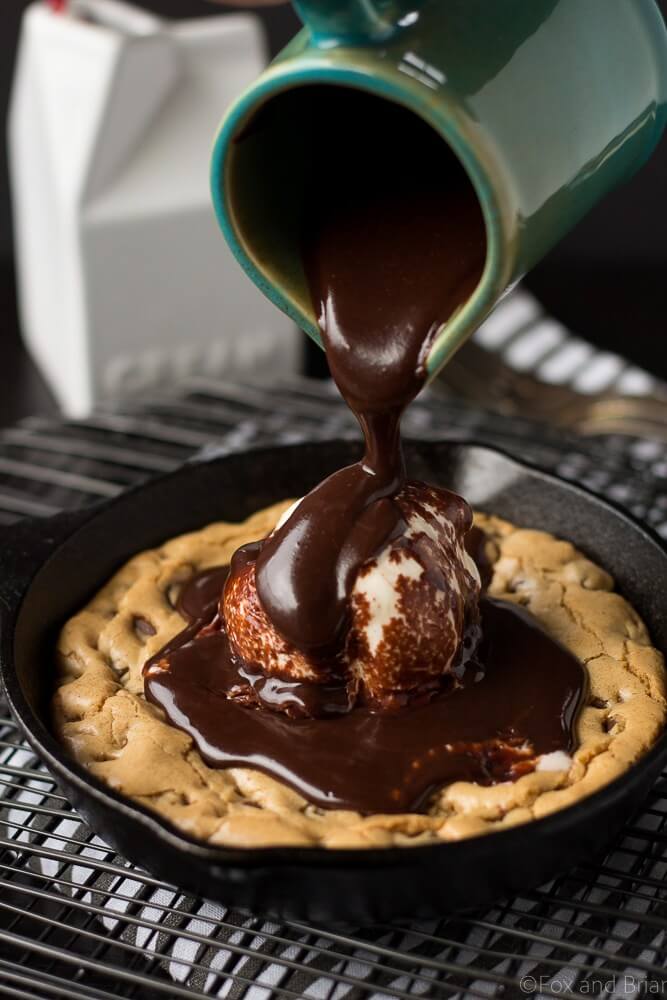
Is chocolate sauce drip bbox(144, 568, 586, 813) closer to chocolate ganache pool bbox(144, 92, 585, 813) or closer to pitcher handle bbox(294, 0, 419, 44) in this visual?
chocolate ganache pool bbox(144, 92, 585, 813)

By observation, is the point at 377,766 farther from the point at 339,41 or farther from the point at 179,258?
the point at 179,258

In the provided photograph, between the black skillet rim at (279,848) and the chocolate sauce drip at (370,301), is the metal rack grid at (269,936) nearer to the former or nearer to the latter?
the black skillet rim at (279,848)

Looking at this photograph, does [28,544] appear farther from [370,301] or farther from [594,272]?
[594,272]

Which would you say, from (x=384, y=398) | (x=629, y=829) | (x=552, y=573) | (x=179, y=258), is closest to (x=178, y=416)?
(x=179, y=258)

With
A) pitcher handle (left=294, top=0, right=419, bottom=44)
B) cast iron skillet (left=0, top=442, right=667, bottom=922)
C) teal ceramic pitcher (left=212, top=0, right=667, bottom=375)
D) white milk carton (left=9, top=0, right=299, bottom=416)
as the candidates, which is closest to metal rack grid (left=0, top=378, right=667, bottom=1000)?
cast iron skillet (left=0, top=442, right=667, bottom=922)

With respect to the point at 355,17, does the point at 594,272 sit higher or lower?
lower

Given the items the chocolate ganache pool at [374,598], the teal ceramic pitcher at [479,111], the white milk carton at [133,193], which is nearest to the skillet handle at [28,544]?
the chocolate ganache pool at [374,598]

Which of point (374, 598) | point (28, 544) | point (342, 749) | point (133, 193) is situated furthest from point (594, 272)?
point (342, 749)
